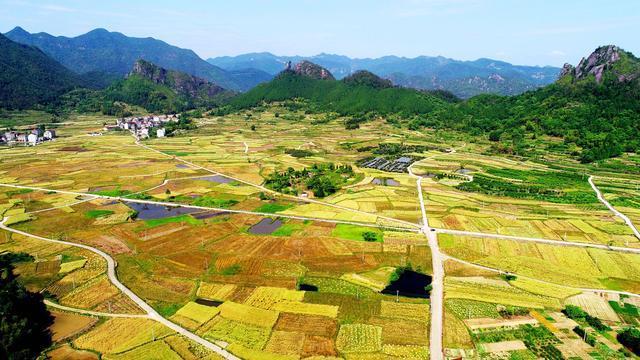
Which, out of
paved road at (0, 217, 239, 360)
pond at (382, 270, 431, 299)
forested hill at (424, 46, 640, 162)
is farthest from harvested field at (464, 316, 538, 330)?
forested hill at (424, 46, 640, 162)

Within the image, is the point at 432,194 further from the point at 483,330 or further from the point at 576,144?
the point at 576,144

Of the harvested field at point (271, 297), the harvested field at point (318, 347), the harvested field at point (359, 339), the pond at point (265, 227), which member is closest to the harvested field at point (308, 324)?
the harvested field at point (318, 347)

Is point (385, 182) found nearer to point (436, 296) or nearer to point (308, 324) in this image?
point (436, 296)

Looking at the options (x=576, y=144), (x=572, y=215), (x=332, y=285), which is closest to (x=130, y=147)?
(x=332, y=285)

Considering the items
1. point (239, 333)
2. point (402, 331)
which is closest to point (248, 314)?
point (239, 333)

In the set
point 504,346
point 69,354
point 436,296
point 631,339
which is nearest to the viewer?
point 69,354
